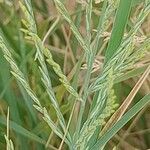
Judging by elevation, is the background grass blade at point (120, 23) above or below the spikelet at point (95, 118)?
above

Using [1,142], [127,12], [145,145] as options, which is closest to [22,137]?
[1,142]

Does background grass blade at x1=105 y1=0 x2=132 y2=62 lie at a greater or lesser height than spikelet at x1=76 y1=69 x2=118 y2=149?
greater

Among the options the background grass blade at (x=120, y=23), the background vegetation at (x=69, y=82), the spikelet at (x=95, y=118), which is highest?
the background grass blade at (x=120, y=23)

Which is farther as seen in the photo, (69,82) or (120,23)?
(69,82)

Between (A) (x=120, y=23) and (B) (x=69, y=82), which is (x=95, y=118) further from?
(B) (x=69, y=82)

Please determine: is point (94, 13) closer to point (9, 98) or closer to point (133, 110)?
point (9, 98)

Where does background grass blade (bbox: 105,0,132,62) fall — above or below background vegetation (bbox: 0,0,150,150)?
above

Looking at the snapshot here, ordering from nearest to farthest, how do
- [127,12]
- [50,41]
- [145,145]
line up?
[127,12]
[145,145]
[50,41]

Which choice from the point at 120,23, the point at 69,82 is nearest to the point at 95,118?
the point at 120,23

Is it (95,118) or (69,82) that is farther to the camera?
(69,82)

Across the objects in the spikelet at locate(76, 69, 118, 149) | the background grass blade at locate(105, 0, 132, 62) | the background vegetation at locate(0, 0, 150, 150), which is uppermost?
the background grass blade at locate(105, 0, 132, 62)

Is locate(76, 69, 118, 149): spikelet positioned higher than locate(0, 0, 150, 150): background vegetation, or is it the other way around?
locate(76, 69, 118, 149): spikelet
